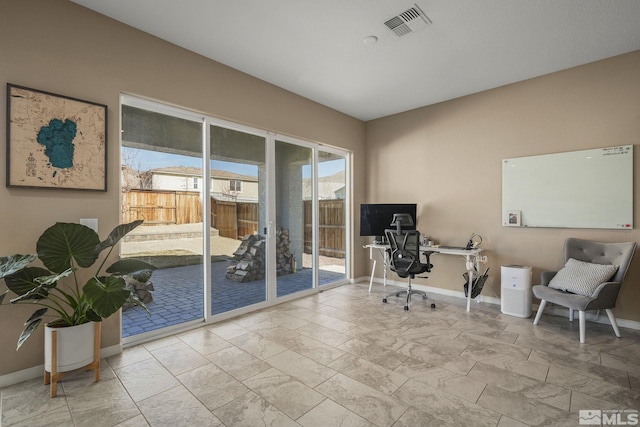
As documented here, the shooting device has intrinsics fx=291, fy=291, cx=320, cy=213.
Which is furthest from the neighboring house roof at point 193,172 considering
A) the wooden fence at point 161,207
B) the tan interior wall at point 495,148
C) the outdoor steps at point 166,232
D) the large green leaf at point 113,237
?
the tan interior wall at point 495,148

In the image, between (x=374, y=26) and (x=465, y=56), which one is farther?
(x=465, y=56)

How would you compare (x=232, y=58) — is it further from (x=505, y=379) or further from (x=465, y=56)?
(x=505, y=379)

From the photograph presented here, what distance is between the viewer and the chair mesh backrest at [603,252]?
2977 millimetres

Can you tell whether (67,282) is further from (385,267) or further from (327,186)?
(385,267)

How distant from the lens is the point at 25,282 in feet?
6.61

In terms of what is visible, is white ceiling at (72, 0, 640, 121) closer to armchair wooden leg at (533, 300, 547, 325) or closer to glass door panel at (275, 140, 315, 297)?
glass door panel at (275, 140, 315, 297)

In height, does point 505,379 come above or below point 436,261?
below

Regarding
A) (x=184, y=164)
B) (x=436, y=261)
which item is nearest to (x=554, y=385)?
(x=436, y=261)

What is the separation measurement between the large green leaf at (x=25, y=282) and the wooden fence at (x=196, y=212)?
83cm

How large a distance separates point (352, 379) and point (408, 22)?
3111mm

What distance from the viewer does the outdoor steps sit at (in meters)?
2.88

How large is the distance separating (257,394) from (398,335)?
5.21 feet

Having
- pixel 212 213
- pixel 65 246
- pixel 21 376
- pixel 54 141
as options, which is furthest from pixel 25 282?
pixel 212 213

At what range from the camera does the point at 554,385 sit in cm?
213
